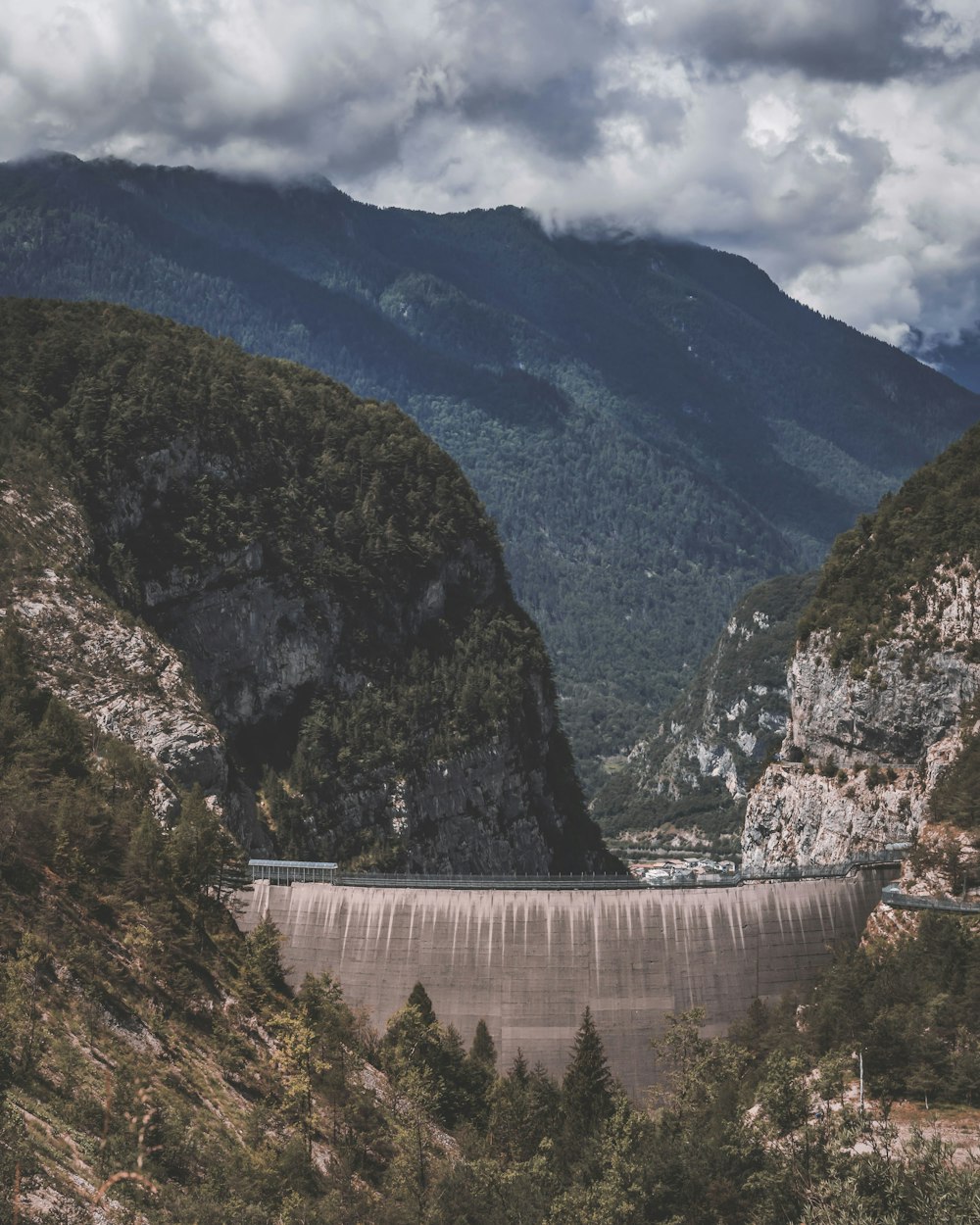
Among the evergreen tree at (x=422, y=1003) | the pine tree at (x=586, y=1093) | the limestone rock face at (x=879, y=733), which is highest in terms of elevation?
the limestone rock face at (x=879, y=733)

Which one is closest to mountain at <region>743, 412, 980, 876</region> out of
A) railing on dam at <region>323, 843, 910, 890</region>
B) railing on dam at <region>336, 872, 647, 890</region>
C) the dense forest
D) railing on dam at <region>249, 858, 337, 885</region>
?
railing on dam at <region>323, 843, 910, 890</region>

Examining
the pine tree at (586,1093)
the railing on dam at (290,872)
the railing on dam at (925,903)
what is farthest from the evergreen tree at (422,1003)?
the railing on dam at (925,903)

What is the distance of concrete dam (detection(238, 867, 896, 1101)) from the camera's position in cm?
13512

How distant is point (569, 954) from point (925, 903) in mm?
27474

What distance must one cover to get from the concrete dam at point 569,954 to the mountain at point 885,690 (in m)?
24.7

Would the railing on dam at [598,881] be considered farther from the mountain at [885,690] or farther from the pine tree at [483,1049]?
the pine tree at [483,1049]

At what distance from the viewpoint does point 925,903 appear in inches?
5482

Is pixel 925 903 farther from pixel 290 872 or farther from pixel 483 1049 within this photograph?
pixel 290 872

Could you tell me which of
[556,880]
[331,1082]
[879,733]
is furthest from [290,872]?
[331,1082]

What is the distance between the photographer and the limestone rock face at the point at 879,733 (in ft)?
558

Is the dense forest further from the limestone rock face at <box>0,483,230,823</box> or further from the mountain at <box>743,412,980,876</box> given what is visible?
the mountain at <box>743,412,980,876</box>

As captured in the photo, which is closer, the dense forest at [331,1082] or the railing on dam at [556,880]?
the dense forest at [331,1082]

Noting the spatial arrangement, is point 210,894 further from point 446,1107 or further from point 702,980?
point 702,980

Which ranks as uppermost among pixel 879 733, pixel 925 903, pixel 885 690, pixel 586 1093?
pixel 885 690
